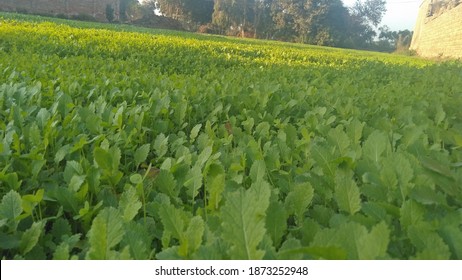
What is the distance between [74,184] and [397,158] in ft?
2.99

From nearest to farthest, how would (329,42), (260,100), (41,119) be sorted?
(41,119) < (260,100) < (329,42)

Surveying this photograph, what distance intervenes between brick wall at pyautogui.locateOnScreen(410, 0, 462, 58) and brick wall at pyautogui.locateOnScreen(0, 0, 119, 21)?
3204 cm

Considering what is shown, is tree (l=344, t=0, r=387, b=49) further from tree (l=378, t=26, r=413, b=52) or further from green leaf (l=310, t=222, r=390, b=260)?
green leaf (l=310, t=222, r=390, b=260)

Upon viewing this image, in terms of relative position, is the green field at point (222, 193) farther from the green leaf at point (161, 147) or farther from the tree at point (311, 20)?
the tree at point (311, 20)

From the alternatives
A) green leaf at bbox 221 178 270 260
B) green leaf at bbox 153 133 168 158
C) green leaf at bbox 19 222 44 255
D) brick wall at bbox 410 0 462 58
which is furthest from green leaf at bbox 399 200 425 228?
brick wall at bbox 410 0 462 58

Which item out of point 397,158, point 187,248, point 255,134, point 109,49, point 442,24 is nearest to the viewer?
point 187,248

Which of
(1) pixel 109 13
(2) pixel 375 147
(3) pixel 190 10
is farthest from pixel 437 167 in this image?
(3) pixel 190 10

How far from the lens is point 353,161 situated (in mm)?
1258

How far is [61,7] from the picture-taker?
4175 centimetres

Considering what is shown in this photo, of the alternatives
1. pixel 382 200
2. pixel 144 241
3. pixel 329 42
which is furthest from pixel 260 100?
pixel 329 42

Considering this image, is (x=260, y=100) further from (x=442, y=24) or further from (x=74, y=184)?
(x=442, y=24)

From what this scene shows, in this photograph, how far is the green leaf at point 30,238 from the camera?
3.20 ft

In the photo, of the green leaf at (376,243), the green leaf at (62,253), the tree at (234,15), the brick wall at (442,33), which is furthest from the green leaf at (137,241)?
the tree at (234,15)

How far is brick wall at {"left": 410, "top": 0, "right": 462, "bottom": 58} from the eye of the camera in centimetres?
2216
